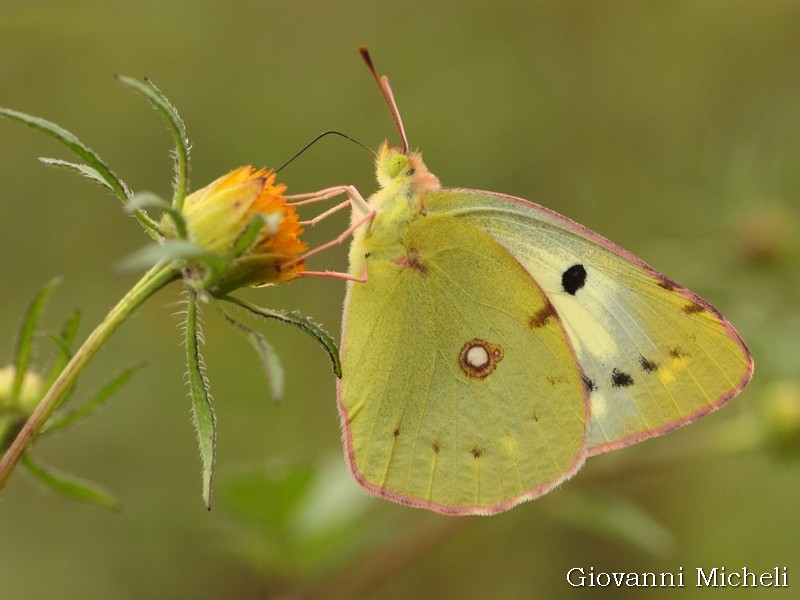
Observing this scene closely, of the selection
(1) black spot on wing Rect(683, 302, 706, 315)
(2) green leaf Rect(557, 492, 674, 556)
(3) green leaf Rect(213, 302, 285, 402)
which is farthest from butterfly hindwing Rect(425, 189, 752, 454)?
(3) green leaf Rect(213, 302, 285, 402)

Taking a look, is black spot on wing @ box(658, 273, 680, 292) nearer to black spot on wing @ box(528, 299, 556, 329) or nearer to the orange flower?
black spot on wing @ box(528, 299, 556, 329)

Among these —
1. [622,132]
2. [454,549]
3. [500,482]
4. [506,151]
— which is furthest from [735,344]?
[622,132]

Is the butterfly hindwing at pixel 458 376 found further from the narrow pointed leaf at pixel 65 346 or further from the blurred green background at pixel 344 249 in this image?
the narrow pointed leaf at pixel 65 346

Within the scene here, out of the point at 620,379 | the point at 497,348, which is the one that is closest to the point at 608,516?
the point at 620,379

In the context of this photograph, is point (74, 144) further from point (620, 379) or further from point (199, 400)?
point (620, 379)

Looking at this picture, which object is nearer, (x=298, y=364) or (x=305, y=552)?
(x=305, y=552)

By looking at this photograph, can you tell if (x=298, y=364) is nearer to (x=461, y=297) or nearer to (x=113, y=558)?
(x=113, y=558)
